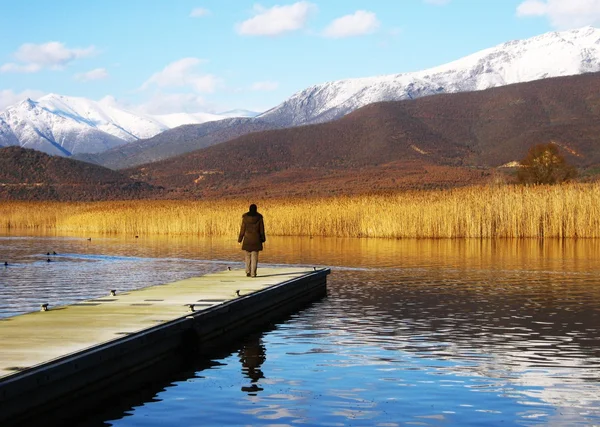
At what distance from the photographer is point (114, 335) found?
14.5m

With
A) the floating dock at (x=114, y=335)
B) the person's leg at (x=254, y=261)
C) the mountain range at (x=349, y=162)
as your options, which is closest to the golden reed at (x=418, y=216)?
the person's leg at (x=254, y=261)

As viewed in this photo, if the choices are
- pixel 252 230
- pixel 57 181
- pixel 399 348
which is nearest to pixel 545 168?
pixel 252 230

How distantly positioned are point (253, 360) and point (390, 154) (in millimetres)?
165494

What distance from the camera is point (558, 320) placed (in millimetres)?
20047

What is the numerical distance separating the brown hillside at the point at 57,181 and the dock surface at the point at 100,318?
115 meters

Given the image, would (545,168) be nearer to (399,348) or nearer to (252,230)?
(252,230)

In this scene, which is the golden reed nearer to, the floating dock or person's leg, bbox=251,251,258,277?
person's leg, bbox=251,251,258,277

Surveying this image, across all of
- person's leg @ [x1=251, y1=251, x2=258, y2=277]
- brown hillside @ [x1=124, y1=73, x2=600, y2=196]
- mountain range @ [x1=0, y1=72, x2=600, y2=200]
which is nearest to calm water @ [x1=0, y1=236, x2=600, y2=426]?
person's leg @ [x1=251, y1=251, x2=258, y2=277]

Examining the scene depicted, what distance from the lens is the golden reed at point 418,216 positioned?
46375 millimetres

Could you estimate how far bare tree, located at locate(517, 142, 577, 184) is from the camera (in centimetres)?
7800

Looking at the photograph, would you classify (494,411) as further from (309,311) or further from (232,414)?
(309,311)

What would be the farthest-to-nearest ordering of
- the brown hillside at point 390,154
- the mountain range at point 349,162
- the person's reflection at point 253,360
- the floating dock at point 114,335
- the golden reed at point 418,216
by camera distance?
1. the brown hillside at point 390,154
2. the mountain range at point 349,162
3. the golden reed at point 418,216
4. the person's reflection at point 253,360
5. the floating dock at point 114,335

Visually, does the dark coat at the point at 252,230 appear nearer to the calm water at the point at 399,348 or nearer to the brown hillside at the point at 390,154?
the calm water at the point at 399,348

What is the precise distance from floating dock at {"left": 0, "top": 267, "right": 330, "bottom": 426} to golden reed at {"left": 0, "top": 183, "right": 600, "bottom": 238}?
81.0ft
